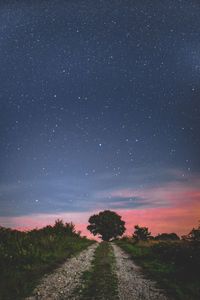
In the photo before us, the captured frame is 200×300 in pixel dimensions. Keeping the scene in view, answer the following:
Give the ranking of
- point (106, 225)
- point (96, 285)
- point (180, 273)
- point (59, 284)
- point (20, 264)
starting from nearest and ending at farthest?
point (96, 285) → point (59, 284) → point (180, 273) → point (20, 264) → point (106, 225)

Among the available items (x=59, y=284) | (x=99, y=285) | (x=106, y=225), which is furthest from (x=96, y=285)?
(x=106, y=225)

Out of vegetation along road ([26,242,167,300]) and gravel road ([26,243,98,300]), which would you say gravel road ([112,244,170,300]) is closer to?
vegetation along road ([26,242,167,300])

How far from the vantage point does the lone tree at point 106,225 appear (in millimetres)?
104250

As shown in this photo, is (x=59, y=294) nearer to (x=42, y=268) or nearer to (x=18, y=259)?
(x=42, y=268)

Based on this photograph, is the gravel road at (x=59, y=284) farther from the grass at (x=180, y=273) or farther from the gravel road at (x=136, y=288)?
the grass at (x=180, y=273)

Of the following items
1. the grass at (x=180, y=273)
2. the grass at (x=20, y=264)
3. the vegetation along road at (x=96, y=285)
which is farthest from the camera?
the grass at (x=180, y=273)

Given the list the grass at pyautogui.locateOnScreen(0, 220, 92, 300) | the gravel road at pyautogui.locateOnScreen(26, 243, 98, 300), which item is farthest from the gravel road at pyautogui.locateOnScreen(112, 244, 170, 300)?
the grass at pyautogui.locateOnScreen(0, 220, 92, 300)

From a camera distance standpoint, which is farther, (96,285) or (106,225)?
(106,225)

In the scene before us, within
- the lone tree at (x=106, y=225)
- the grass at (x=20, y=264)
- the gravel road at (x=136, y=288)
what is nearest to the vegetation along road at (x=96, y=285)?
the gravel road at (x=136, y=288)

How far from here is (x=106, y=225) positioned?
344ft

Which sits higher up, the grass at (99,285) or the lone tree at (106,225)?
the lone tree at (106,225)

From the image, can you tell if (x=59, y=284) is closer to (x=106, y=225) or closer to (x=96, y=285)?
(x=96, y=285)

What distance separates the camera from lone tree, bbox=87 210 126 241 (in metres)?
104

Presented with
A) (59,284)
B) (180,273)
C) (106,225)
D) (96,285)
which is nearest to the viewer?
(96,285)
